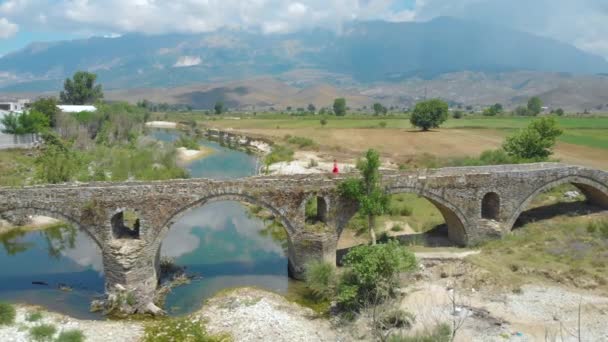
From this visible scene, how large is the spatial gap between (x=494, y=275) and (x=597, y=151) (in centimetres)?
4224

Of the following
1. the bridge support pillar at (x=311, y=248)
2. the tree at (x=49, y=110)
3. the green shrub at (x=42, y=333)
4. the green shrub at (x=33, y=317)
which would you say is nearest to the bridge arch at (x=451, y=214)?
the bridge support pillar at (x=311, y=248)

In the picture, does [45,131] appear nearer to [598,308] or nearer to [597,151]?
[598,308]

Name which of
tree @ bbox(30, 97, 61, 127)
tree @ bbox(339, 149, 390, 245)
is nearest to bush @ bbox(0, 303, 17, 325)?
tree @ bbox(339, 149, 390, 245)

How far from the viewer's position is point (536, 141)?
131ft

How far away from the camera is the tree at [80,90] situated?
91625 mm

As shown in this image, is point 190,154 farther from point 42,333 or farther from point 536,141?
point 42,333

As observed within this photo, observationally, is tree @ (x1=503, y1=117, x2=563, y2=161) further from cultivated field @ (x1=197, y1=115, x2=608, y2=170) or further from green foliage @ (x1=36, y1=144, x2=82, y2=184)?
green foliage @ (x1=36, y1=144, x2=82, y2=184)

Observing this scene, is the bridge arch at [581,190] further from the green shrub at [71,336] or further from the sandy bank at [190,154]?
the sandy bank at [190,154]

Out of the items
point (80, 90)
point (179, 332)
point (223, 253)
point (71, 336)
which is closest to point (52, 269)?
point (223, 253)

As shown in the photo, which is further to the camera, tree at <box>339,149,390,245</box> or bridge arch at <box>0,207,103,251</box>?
Answer: tree at <box>339,149,390,245</box>

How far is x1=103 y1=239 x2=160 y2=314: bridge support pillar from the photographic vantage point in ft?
65.3

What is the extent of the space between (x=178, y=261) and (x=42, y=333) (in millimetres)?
9258

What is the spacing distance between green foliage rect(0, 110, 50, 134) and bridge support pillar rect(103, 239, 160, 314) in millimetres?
37532

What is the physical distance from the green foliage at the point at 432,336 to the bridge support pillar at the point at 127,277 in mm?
10343
